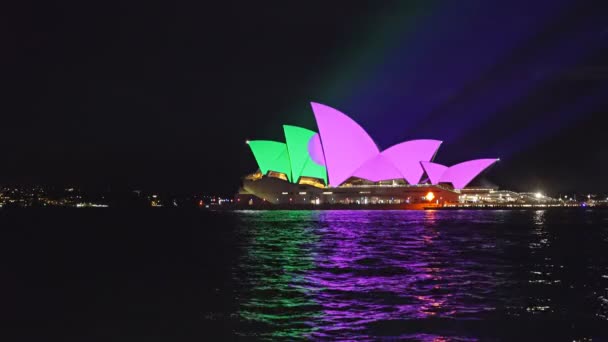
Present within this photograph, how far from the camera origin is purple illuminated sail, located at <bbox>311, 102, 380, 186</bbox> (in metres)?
66.5

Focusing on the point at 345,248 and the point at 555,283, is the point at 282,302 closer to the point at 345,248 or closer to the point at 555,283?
the point at 555,283

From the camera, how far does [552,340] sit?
9.17 metres

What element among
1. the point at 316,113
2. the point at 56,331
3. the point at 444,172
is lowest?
the point at 56,331

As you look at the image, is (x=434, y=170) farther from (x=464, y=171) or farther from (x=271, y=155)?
(x=271, y=155)

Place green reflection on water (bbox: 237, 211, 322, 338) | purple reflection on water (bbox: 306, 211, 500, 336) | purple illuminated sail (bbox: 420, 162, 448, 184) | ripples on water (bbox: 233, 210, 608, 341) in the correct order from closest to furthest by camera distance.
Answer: ripples on water (bbox: 233, 210, 608, 341) < green reflection on water (bbox: 237, 211, 322, 338) < purple reflection on water (bbox: 306, 211, 500, 336) < purple illuminated sail (bbox: 420, 162, 448, 184)

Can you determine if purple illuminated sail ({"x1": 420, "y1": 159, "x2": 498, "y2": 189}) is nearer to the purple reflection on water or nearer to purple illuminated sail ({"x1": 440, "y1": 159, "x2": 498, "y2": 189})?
purple illuminated sail ({"x1": 440, "y1": 159, "x2": 498, "y2": 189})

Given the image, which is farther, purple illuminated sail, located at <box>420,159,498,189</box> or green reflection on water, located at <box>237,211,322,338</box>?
purple illuminated sail, located at <box>420,159,498,189</box>

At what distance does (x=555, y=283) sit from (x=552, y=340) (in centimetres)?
649

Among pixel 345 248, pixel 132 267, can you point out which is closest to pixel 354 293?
pixel 132 267

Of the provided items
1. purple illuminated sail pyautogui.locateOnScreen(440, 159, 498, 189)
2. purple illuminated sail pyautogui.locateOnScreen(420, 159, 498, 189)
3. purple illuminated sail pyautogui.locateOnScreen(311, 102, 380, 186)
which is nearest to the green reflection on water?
purple illuminated sail pyautogui.locateOnScreen(311, 102, 380, 186)

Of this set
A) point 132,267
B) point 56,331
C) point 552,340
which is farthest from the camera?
point 132,267

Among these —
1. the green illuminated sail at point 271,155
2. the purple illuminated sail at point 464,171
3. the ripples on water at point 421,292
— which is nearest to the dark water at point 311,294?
the ripples on water at point 421,292

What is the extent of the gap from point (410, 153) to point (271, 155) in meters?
19.8

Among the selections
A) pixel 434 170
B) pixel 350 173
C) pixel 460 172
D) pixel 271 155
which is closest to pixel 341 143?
pixel 350 173
